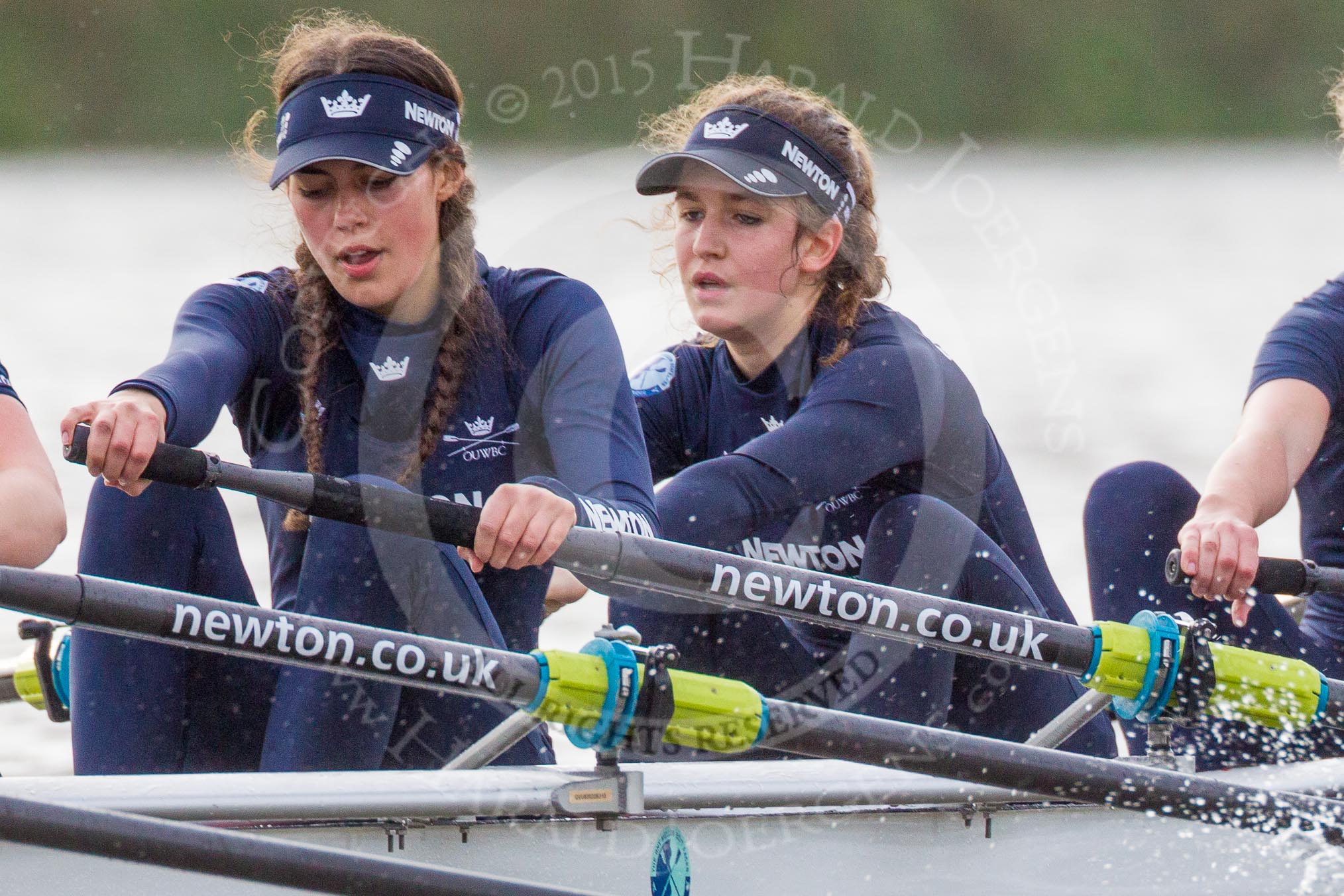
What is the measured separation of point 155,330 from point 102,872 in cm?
994

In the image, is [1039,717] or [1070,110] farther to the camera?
[1070,110]

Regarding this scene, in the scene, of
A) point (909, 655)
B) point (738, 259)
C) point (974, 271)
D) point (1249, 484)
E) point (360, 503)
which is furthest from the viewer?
point (974, 271)

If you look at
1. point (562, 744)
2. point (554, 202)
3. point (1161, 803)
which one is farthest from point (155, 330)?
point (1161, 803)

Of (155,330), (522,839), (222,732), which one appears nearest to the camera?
(522,839)

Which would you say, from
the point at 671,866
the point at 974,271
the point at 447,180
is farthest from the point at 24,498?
the point at 974,271

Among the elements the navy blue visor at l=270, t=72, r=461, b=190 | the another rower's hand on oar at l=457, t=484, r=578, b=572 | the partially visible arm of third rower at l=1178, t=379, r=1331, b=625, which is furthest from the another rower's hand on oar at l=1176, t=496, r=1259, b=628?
the navy blue visor at l=270, t=72, r=461, b=190

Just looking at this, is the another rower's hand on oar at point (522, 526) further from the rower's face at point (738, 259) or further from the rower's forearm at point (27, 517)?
the rower's face at point (738, 259)

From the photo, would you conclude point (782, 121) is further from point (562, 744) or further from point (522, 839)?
point (562, 744)

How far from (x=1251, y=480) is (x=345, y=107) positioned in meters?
1.38

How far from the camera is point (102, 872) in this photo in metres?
1.78

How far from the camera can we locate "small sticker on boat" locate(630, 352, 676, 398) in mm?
2701

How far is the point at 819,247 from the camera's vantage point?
2.61m

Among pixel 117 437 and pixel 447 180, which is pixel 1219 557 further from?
pixel 117 437

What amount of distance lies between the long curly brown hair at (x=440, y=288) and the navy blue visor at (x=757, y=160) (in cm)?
36
